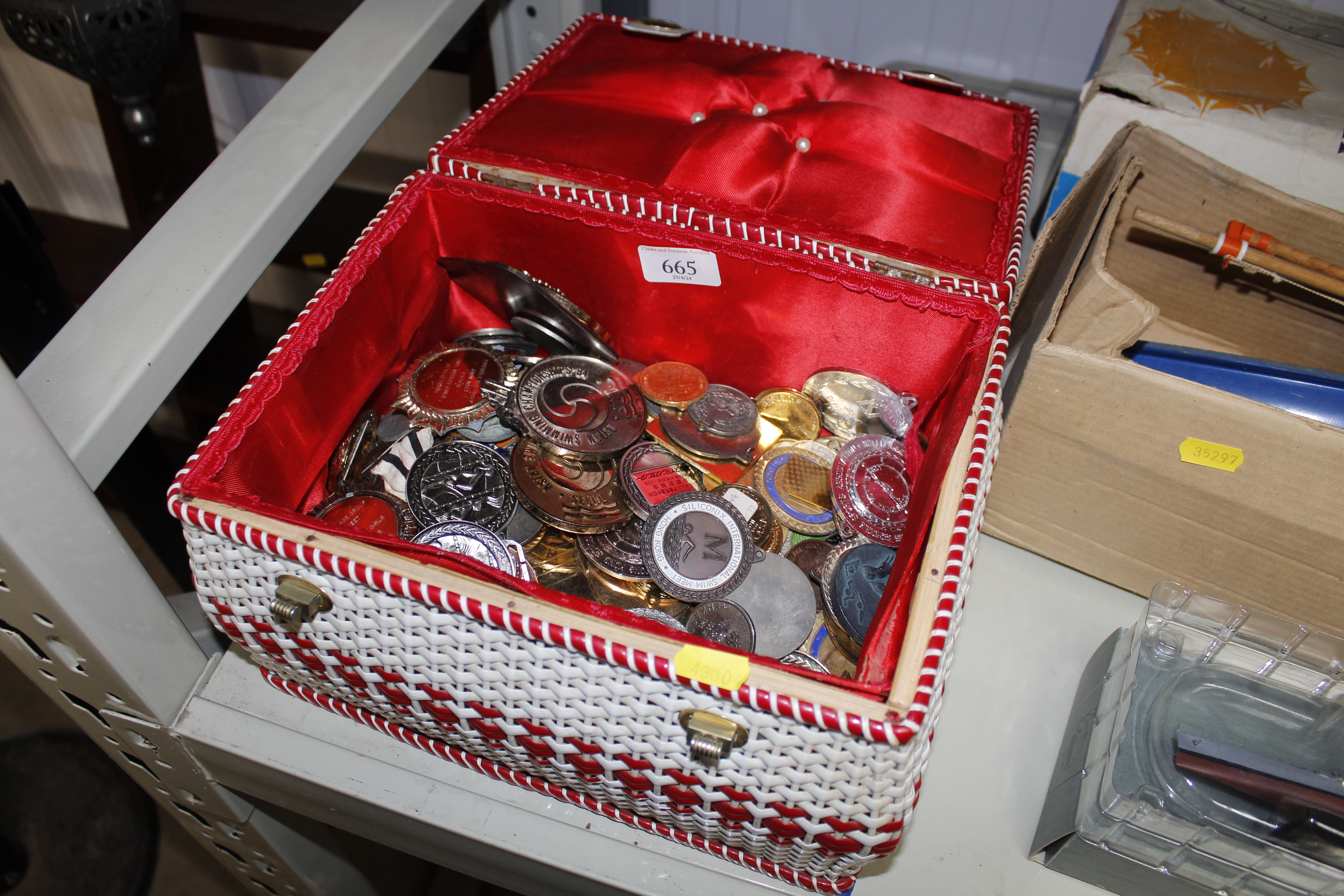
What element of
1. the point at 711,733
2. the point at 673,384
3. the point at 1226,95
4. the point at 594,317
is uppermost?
the point at 1226,95

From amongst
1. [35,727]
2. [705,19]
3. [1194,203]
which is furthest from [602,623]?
[35,727]

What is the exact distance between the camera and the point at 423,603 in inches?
30.4

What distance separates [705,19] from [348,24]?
914 millimetres

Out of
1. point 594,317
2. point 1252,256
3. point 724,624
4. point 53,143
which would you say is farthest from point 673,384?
point 53,143

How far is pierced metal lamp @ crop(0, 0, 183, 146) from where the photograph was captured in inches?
47.7

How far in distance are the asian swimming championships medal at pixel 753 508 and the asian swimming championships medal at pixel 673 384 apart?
18cm

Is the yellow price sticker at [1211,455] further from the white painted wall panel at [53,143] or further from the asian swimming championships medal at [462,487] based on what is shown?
the white painted wall panel at [53,143]

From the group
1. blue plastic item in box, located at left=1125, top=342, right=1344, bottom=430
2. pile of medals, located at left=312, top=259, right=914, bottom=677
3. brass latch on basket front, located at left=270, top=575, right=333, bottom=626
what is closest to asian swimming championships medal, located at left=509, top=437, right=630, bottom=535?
pile of medals, located at left=312, top=259, right=914, bottom=677

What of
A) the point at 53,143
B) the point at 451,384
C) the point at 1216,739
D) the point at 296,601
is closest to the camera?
the point at 296,601

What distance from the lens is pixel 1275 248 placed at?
3.68 ft

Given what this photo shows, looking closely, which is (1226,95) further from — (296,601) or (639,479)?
(296,601)

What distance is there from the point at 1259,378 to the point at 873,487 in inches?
22.9

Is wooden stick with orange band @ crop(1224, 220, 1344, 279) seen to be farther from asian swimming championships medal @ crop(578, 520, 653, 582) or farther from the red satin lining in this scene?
asian swimming championships medal @ crop(578, 520, 653, 582)

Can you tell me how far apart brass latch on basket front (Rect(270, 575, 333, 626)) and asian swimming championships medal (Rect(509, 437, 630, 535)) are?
1.15 ft
